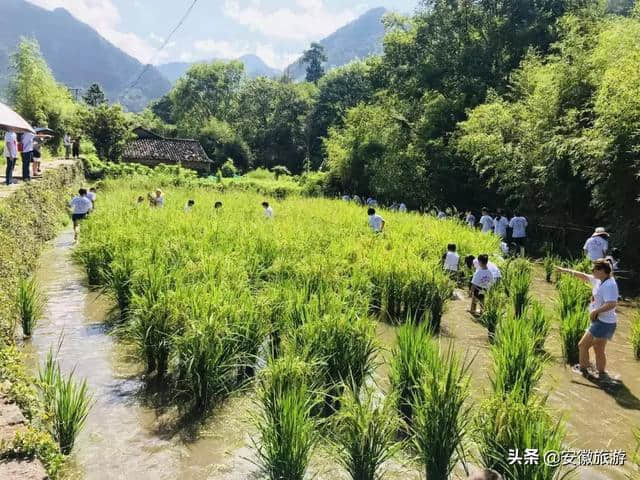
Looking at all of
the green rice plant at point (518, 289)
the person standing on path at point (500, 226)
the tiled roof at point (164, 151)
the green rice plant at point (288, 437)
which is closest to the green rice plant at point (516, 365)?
the green rice plant at point (288, 437)

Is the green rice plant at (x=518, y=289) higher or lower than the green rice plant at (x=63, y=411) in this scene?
higher

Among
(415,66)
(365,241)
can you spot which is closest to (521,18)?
(415,66)

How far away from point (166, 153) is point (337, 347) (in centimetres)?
4179

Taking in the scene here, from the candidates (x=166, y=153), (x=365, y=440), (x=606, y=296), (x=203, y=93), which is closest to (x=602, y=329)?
(x=606, y=296)

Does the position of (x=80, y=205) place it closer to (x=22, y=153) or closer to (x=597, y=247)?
(x=22, y=153)

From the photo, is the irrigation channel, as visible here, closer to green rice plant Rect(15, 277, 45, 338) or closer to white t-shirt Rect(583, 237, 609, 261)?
green rice plant Rect(15, 277, 45, 338)

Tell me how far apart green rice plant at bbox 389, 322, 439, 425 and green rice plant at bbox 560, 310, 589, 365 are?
2902 mm

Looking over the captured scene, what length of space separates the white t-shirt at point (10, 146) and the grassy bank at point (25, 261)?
0.96 metres

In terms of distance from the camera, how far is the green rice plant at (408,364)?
5016mm

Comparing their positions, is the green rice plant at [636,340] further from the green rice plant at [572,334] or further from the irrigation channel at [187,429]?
the green rice plant at [572,334]

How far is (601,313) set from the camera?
621 cm

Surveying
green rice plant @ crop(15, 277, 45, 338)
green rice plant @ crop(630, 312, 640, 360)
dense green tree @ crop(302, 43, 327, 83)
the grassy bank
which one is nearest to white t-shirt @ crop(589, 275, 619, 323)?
green rice plant @ crop(630, 312, 640, 360)

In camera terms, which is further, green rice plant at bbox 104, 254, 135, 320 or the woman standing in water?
green rice plant at bbox 104, 254, 135, 320

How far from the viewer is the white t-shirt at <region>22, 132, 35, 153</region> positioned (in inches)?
576
